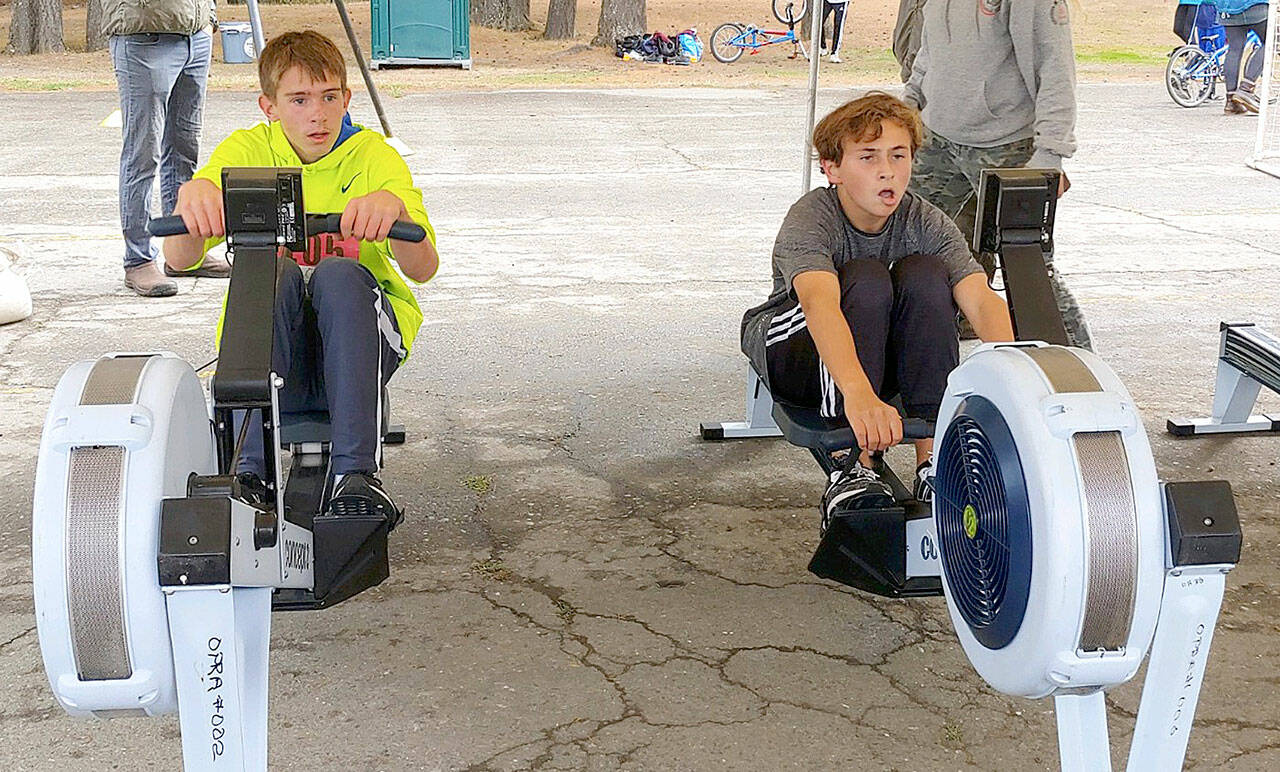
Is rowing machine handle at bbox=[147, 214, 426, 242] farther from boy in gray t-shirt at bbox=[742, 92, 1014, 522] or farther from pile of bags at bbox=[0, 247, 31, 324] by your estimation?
pile of bags at bbox=[0, 247, 31, 324]

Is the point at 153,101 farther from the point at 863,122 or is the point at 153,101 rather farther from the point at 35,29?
the point at 35,29

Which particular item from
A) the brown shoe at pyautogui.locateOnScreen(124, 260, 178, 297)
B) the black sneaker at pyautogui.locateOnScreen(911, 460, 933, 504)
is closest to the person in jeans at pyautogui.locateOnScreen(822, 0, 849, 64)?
the brown shoe at pyautogui.locateOnScreen(124, 260, 178, 297)

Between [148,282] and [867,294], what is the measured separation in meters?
3.70

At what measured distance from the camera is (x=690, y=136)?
417 inches

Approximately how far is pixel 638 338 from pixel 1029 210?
2.57 m

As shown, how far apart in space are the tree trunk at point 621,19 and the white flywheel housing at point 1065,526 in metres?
16.5

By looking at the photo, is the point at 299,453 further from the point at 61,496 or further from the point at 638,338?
the point at 638,338

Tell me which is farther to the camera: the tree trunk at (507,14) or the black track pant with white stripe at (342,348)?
the tree trunk at (507,14)

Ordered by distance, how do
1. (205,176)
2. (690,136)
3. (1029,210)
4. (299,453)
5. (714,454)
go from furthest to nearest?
(690,136)
(714,454)
(299,453)
(205,176)
(1029,210)

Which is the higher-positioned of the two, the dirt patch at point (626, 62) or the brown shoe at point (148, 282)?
the dirt patch at point (626, 62)

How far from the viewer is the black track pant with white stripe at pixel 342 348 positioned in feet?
8.98

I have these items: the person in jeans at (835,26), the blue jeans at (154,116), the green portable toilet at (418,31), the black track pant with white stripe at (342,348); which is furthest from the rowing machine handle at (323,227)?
the person in jeans at (835,26)

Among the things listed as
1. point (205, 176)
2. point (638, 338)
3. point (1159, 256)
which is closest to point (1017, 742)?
point (205, 176)

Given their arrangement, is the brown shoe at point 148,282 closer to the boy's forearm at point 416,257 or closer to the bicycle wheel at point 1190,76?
the boy's forearm at point 416,257
